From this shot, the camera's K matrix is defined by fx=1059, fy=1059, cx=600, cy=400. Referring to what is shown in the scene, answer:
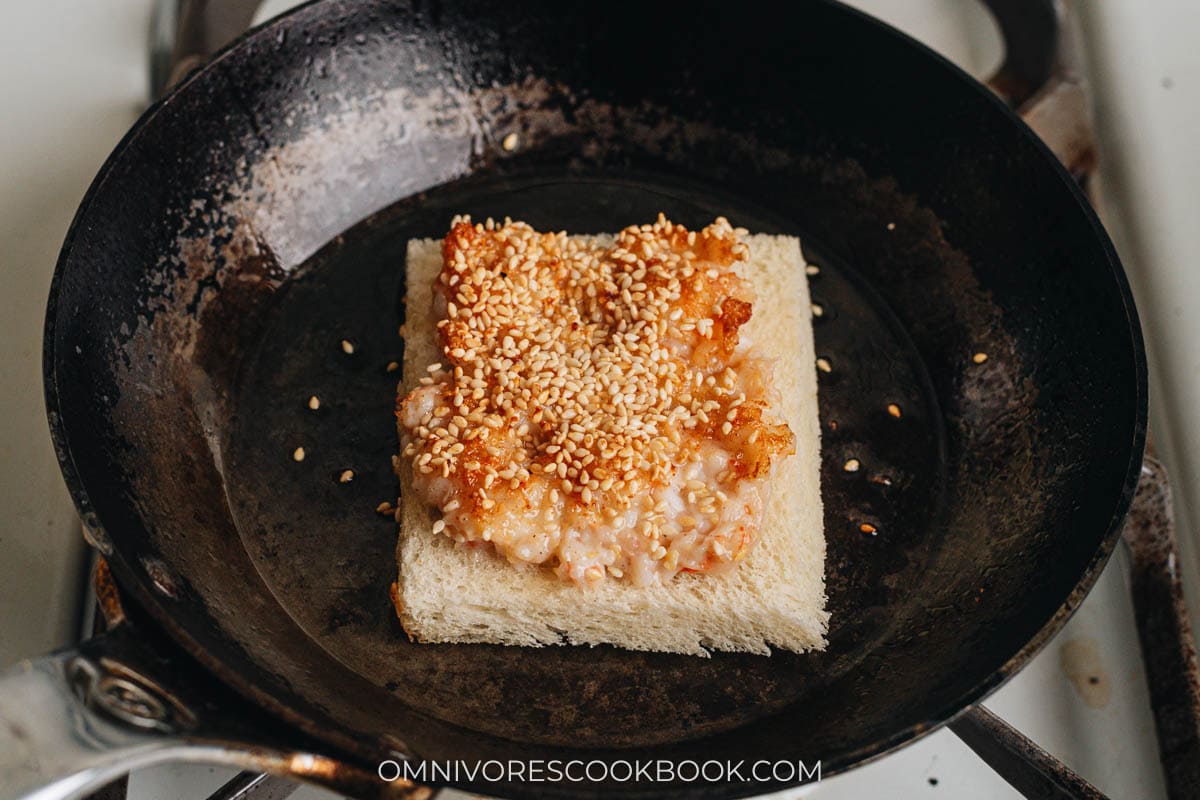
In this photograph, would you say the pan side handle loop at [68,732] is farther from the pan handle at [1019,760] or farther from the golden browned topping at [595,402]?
the pan handle at [1019,760]

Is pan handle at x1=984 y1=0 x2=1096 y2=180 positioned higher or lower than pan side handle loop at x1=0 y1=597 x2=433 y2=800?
higher

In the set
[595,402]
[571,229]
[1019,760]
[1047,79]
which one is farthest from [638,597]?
[1047,79]

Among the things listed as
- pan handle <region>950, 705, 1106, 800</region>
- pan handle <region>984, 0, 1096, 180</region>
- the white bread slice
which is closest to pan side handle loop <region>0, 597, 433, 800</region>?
the white bread slice

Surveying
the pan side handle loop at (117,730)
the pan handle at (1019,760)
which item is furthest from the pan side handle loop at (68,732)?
the pan handle at (1019,760)

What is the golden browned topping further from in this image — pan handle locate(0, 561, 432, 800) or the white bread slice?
pan handle locate(0, 561, 432, 800)

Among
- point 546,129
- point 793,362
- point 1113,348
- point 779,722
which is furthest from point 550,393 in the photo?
point 1113,348

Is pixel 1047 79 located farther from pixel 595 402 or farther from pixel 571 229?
pixel 595 402

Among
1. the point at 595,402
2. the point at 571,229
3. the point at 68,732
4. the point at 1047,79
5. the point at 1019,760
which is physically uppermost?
the point at 1047,79
